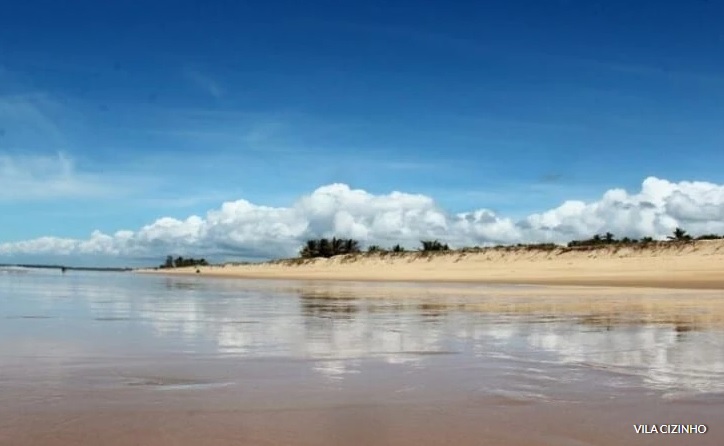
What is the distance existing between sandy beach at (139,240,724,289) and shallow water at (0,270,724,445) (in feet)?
82.5

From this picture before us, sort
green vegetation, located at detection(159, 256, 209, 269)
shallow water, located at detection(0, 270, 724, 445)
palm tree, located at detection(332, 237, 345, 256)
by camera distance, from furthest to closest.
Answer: green vegetation, located at detection(159, 256, 209, 269), palm tree, located at detection(332, 237, 345, 256), shallow water, located at detection(0, 270, 724, 445)

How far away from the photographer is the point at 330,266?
8369 centimetres

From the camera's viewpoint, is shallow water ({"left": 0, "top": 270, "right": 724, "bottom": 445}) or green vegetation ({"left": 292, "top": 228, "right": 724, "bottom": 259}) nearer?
shallow water ({"left": 0, "top": 270, "right": 724, "bottom": 445})

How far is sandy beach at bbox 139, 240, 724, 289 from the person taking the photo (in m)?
40.0

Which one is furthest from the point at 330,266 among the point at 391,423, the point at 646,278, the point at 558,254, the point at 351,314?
the point at 391,423

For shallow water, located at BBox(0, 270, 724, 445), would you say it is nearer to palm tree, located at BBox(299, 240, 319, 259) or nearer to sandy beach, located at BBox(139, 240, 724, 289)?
sandy beach, located at BBox(139, 240, 724, 289)

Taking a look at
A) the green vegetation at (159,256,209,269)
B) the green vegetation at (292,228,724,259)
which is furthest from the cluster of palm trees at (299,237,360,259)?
the green vegetation at (159,256,209,269)

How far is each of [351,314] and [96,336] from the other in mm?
6624

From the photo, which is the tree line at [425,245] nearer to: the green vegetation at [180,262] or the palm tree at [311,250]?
the palm tree at [311,250]

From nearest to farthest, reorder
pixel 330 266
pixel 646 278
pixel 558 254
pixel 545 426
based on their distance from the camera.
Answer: pixel 545 426 → pixel 646 278 → pixel 558 254 → pixel 330 266

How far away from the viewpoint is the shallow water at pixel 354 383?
541 cm

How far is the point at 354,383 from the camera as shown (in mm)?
7367

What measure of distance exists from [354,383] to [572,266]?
1895 inches

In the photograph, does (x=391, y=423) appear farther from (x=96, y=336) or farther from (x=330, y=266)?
(x=330, y=266)
